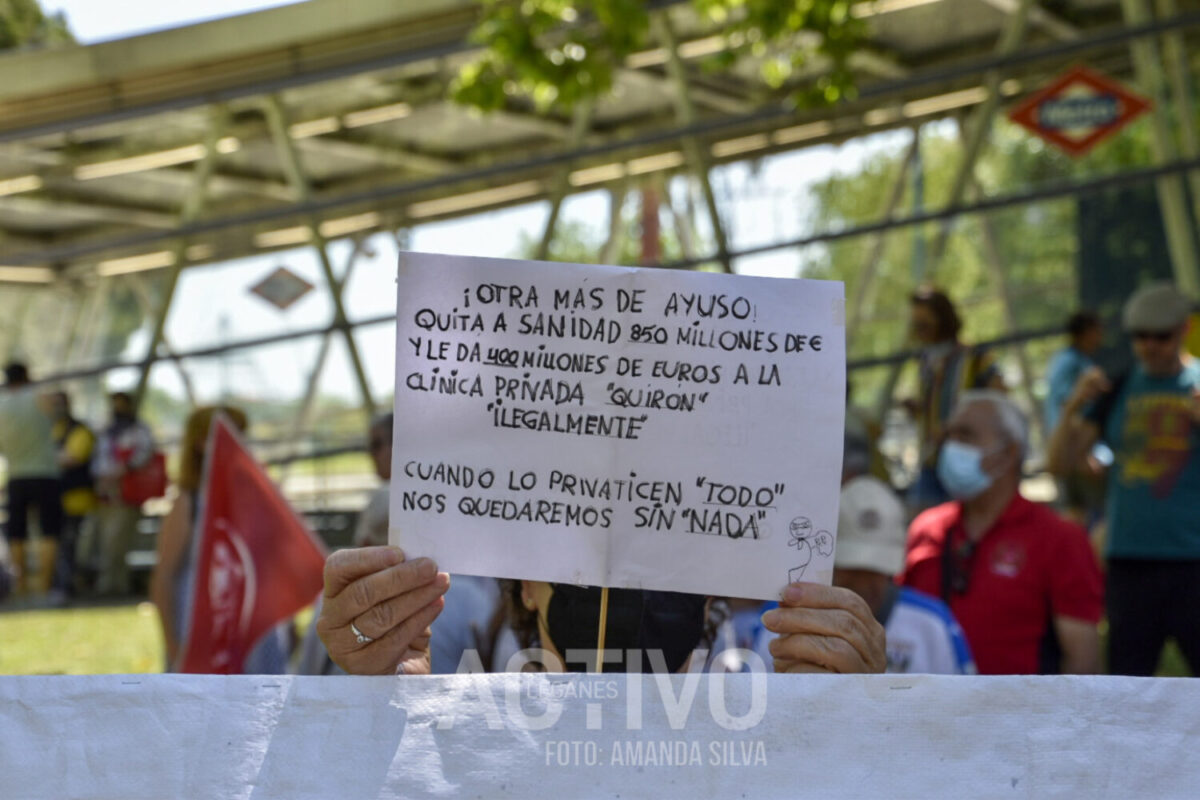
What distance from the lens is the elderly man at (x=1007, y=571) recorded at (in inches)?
152

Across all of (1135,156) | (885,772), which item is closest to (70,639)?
(1135,156)

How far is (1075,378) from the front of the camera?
7.11 metres

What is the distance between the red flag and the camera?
14.4 feet

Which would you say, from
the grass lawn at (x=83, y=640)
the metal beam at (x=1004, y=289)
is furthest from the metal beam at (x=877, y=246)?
the grass lawn at (x=83, y=640)

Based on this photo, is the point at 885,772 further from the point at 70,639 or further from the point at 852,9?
the point at 70,639

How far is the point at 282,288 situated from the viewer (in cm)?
873

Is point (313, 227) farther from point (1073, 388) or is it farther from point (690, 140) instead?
point (1073, 388)

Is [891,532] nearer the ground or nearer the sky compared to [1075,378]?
nearer the ground

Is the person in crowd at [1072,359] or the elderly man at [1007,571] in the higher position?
the person in crowd at [1072,359]

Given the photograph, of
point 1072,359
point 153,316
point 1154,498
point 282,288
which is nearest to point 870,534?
point 1154,498

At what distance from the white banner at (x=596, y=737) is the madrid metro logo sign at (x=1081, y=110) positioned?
6.73m

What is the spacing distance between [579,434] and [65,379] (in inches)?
322

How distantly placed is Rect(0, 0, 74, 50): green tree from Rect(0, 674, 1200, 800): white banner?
23.2 feet

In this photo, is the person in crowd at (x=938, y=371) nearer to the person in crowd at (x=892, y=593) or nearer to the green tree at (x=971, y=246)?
the green tree at (x=971, y=246)
